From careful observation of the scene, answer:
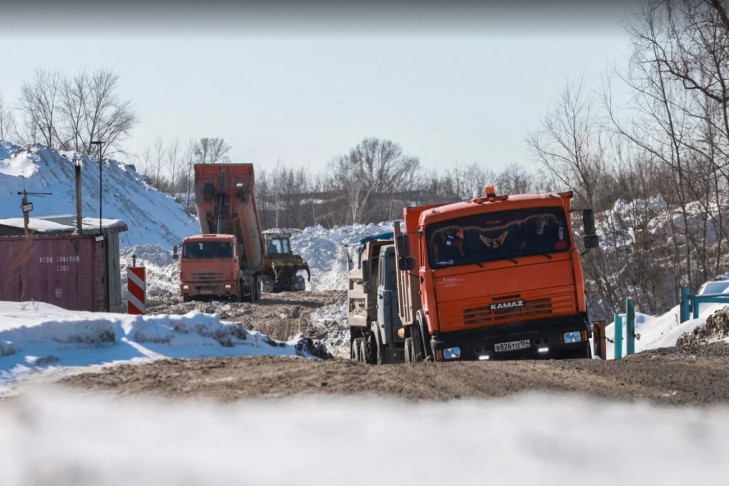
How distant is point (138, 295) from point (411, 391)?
1302cm

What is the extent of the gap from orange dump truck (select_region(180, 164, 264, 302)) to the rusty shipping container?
30.8 feet

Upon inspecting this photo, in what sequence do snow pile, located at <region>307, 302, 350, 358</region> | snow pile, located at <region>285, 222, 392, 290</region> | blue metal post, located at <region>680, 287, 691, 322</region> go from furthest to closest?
snow pile, located at <region>285, 222, 392, 290</region>, snow pile, located at <region>307, 302, 350, 358</region>, blue metal post, located at <region>680, 287, 691, 322</region>

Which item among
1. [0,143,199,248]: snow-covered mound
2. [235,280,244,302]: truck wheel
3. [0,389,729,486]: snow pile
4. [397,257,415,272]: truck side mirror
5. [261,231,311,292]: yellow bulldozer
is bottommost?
[0,389,729,486]: snow pile

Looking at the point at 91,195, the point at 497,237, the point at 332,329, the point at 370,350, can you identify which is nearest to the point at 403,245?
the point at 497,237

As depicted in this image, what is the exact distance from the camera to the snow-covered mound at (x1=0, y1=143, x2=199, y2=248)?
66312 mm

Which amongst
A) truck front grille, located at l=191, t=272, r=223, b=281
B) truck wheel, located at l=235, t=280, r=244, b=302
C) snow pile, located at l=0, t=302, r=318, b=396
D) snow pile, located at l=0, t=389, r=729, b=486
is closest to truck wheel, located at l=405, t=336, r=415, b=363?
snow pile, located at l=0, t=302, r=318, b=396

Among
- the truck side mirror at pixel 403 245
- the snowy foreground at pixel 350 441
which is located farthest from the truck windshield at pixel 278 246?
the snowy foreground at pixel 350 441

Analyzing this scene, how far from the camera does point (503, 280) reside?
13.6 meters

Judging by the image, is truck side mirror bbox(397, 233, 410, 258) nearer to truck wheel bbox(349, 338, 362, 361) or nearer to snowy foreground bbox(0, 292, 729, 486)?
snowy foreground bbox(0, 292, 729, 486)

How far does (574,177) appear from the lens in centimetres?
3388

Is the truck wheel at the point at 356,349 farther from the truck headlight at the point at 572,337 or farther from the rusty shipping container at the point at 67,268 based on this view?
the rusty shipping container at the point at 67,268

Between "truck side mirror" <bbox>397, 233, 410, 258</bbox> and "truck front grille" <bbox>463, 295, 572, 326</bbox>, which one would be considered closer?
"truck front grille" <bbox>463, 295, 572, 326</bbox>

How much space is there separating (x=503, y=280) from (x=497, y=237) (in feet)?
2.05

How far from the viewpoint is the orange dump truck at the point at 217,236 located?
3438 cm
